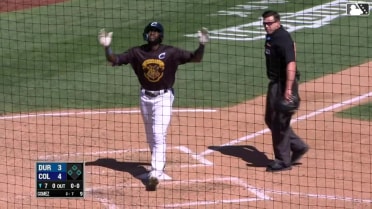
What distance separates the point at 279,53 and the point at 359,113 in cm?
316

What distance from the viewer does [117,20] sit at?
20.2m

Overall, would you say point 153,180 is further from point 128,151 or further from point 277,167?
point 128,151

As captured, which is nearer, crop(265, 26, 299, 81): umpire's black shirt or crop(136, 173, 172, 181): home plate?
crop(265, 26, 299, 81): umpire's black shirt

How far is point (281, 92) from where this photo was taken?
445 inches

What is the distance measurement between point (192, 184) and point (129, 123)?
2762 millimetres

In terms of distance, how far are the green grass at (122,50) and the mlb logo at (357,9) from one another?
0.53ft

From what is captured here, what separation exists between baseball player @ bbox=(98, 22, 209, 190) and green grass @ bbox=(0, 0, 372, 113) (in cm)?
356

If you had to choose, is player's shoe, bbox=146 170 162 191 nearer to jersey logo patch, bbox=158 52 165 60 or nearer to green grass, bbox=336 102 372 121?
jersey logo patch, bbox=158 52 165 60

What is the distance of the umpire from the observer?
36.4 feet

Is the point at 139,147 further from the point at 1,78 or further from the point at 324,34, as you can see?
the point at 324,34

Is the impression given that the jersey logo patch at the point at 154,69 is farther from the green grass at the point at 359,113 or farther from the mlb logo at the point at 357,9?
the mlb logo at the point at 357,9

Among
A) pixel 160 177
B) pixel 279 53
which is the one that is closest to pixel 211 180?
pixel 160 177

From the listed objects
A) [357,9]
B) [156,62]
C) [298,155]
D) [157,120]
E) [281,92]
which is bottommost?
[298,155]
